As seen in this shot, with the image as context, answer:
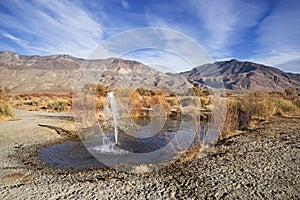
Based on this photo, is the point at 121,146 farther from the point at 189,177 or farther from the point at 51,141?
the point at 189,177

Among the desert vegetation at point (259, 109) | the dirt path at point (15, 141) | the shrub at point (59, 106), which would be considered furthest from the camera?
the shrub at point (59, 106)

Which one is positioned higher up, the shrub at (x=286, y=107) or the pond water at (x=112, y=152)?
the shrub at (x=286, y=107)

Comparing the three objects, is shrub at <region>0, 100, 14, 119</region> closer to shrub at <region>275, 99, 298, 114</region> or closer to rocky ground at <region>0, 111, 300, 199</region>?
rocky ground at <region>0, 111, 300, 199</region>

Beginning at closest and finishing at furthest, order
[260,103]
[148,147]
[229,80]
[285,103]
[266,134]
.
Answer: [148,147] < [266,134] < [260,103] < [285,103] < [229,80]

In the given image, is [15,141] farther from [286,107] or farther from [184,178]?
[286,107]

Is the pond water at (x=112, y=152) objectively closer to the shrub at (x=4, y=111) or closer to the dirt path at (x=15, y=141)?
the dirt path at (x=15, y=141)

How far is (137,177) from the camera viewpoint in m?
6.39

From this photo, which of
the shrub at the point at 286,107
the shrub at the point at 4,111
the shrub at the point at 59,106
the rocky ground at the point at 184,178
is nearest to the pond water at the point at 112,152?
the rocky ground at the point at 184,178

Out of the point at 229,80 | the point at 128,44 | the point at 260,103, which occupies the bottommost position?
the point at 260,103

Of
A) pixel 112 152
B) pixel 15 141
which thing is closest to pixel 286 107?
pixel 112 152

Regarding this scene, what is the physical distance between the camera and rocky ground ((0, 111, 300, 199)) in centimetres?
521

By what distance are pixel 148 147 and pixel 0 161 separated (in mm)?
5759

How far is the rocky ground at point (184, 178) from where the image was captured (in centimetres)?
521

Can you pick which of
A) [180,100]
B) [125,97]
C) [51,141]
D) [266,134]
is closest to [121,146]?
[51,141]
